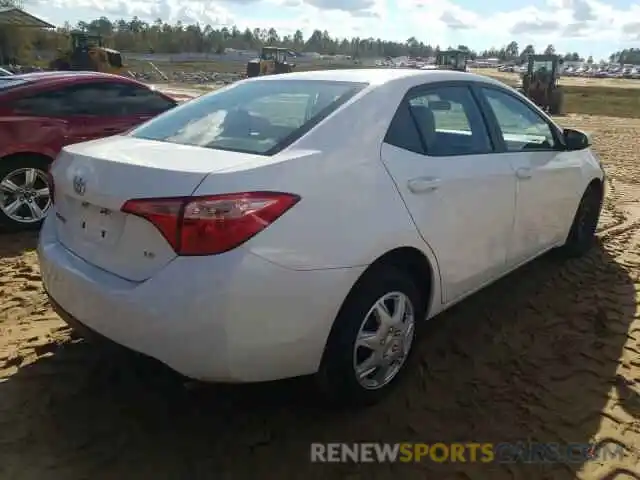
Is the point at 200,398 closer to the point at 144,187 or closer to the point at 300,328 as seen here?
the point at 300,328

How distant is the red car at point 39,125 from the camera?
532 centimetres

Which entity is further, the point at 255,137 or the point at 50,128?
the point at 50,128

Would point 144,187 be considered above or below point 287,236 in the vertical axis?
above

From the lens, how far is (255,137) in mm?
2621

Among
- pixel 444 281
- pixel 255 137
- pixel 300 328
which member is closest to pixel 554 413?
pixel 444 281

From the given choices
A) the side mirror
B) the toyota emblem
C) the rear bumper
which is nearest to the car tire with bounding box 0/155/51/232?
the toyota emblem

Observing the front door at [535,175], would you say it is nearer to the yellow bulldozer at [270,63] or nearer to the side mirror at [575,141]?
the side mirror at [575,141]

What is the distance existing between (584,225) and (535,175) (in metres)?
1.49

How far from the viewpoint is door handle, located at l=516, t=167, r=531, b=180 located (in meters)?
3.55

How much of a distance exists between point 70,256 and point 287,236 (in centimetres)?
104

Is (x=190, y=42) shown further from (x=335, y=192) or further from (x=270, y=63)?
(x=335, y=192)

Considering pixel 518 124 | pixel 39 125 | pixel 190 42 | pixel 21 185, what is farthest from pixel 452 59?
pixel 190 42

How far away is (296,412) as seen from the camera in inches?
110

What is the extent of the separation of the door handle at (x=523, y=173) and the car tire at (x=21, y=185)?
4.05m
